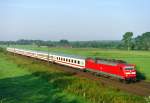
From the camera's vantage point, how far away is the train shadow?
1292 inches

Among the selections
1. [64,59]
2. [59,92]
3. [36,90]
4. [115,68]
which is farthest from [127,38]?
[59,92]

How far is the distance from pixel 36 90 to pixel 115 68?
38.0 feet

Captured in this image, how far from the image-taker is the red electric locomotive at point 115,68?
41531 millimetres

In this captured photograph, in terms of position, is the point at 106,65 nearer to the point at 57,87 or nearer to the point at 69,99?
the point at 57,87

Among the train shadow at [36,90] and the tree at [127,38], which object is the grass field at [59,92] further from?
the tree at [127,38]

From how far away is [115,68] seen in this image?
43.4m

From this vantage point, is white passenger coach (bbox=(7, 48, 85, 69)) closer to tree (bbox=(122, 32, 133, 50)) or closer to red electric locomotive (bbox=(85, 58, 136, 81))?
red electric locomotive (bbox=(85, 58, 136, 81))

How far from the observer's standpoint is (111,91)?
3469cm

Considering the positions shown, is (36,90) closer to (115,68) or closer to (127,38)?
(115,68)

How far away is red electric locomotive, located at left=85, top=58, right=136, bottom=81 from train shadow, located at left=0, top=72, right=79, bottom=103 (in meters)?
6.44

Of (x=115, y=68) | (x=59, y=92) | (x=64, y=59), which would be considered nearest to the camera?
(x=59, y=92)

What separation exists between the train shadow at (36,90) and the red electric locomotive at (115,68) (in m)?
6.44

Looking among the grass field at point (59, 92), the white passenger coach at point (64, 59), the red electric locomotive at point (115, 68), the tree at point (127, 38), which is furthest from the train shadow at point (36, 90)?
the tree at point (127, 38)

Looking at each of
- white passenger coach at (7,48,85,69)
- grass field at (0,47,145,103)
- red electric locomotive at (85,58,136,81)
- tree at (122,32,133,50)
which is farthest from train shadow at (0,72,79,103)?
tree at (122,32,133,50)
